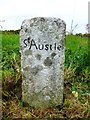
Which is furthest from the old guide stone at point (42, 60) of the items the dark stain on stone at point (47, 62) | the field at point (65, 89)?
the field at point (65, 89)

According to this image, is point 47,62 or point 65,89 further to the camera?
point 65,89

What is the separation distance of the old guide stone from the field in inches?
6.9

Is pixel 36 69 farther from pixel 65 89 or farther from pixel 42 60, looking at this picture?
pixel 65 89

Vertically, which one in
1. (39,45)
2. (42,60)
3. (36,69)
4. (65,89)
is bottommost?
(65,89)

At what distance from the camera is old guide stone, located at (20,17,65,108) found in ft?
21.5

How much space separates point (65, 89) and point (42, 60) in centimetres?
92

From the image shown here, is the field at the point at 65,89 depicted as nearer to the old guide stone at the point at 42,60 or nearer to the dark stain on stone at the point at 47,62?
the old guide stone at the point at 42,60

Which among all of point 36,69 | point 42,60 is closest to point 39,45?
point 42,60

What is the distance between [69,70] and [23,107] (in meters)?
1.34

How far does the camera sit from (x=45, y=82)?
261 inches

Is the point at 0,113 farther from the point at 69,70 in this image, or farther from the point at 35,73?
the point at 69,70

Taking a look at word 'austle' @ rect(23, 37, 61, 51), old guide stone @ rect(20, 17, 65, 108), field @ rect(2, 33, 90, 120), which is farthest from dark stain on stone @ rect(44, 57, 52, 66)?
field @ rect(2, 33, 90, 120)

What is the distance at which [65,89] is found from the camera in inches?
289

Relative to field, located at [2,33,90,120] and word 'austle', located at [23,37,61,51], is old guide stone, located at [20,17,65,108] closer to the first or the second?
word 'austle', located at [23,37,61,51]
